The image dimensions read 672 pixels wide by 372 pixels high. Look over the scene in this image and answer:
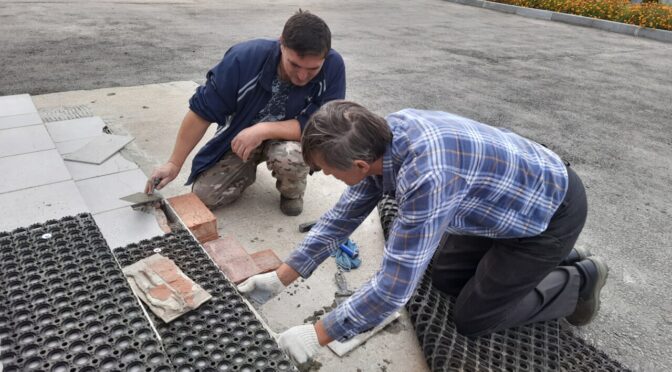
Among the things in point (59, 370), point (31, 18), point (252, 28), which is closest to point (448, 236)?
point (59, 370)

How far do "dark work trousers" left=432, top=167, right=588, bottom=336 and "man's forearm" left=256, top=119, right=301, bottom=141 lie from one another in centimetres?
109

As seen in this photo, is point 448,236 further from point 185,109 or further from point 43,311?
point 185,109

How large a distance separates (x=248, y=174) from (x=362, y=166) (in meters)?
1.64

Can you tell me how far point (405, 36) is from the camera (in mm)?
9195

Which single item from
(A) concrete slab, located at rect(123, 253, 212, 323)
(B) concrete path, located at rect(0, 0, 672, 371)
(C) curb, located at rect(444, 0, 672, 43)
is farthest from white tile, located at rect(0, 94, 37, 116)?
(C) curb, located at rect(444, 0, 672, 43)

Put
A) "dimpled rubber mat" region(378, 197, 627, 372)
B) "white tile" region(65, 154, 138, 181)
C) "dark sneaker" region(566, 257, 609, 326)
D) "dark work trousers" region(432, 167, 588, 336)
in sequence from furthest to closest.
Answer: "white tile" region(65, 154, 138, 181) < "dark sneaker" region(566, 257, 609, 326) < "dimpled rubber mat" region(378, 197, 627, 372) < "dark work trousers" region(432, 167, 588, 336)

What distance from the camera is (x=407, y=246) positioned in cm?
157

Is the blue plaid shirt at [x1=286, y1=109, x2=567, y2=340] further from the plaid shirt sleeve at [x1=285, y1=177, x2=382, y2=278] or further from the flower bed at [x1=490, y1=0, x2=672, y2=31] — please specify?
the flower bed at [x1=490, y1=0, x2=672, y2=31]

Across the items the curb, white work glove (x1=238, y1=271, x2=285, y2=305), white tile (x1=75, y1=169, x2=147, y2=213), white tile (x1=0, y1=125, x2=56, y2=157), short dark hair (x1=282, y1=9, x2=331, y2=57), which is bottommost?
white work glove (x1=238, y1=271, x2=285, y2=305)

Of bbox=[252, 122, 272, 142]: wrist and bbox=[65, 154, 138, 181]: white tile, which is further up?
bbox=[252, 122, 272, 142]: wrist

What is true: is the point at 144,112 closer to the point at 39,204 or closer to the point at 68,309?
the point at 39,204

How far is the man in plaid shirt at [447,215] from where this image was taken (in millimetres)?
1550

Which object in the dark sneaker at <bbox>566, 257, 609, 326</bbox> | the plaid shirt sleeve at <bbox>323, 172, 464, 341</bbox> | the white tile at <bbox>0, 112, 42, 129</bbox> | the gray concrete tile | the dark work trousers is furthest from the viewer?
the white tile at <bbox>0, 112, 42, 129</bbox>

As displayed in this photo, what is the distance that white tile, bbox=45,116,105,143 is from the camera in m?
3.50
